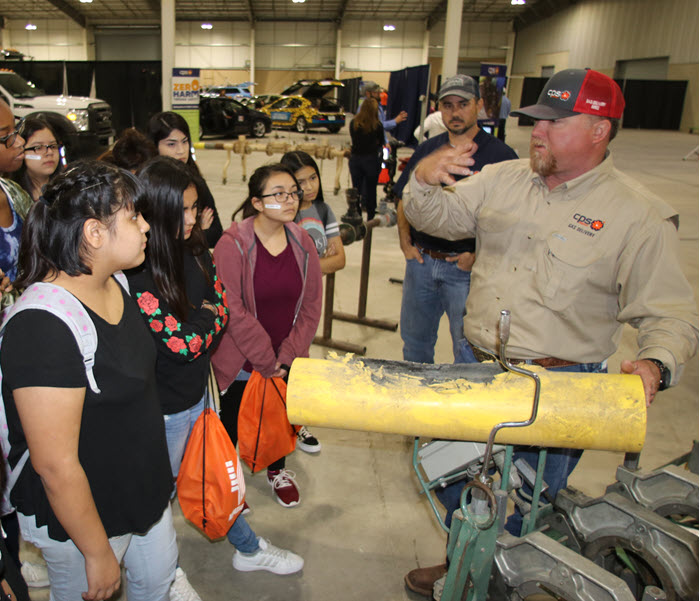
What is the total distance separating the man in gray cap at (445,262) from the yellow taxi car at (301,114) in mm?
16391

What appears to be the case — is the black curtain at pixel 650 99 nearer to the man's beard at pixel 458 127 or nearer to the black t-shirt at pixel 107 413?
the man's beard at pixel 458 127

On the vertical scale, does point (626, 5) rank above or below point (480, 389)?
above

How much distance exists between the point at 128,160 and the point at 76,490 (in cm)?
224

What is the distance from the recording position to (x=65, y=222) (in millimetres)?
1308

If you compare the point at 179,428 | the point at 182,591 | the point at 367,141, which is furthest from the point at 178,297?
the point at 367,141

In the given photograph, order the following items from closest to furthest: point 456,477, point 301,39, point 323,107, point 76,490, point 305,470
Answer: point 76,490, point 456,477, point 305,470, point 323,107, point 301,39

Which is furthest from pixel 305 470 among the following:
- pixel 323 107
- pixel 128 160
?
pixel 323 107

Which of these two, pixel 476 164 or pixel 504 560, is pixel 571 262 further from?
pixel 476 164

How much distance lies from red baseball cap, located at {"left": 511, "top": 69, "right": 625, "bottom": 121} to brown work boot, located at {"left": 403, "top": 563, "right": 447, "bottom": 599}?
179cm

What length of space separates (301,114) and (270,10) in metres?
12.0

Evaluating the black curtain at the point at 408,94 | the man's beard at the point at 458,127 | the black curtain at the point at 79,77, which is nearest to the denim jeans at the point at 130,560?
the man's beard at the point at 458,127

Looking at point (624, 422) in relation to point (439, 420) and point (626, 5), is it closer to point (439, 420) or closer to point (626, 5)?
point (439, 420)

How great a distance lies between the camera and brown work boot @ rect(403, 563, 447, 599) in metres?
2.24

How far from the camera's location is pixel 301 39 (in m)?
28.5
